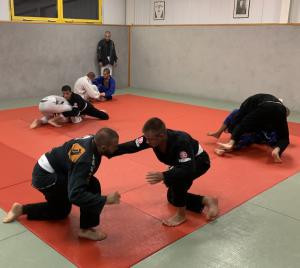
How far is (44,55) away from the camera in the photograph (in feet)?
31.1

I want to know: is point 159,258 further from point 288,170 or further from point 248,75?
point 248,75

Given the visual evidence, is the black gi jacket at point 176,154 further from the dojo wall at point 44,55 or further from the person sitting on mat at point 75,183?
the dojo wall at point 44,55

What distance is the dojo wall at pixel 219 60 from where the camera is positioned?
8.24 metres

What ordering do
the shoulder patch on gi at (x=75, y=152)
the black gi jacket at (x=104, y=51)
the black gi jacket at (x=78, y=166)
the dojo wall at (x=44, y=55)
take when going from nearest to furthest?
the black gi jacket at (x=78, y=166)
the shoulder patch on gi at (x=75, y=152)
the dojo wall at (x=44, y=55)
the black gi jacket at (x=104, y=51)

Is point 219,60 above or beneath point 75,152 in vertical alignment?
above

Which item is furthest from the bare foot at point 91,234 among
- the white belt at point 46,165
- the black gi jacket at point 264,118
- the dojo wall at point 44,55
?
the dojo wall at point 44,55

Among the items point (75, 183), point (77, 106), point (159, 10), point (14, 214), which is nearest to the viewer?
point (75, 183)

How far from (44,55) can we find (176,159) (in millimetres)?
7348

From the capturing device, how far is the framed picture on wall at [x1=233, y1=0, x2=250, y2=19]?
8984 mm

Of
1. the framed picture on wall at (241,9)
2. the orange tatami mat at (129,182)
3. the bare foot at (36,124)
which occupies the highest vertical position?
the framed picture on wall at (241,9)

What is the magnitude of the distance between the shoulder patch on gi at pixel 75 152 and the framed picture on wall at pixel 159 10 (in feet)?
28.5

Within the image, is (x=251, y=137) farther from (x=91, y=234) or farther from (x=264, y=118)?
(x=91, y=234)

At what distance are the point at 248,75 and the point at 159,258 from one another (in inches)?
271

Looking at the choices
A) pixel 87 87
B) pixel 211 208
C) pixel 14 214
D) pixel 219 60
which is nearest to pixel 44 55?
pixel 87 87
